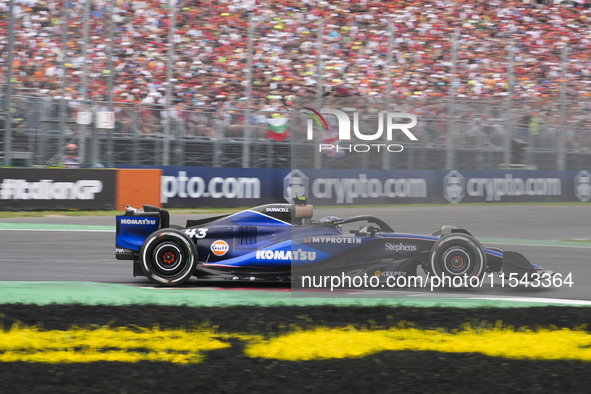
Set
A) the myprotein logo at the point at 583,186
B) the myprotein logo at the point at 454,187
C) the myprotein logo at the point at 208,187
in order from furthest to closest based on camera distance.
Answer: the myprotein logo at the point at 208,187 → the myprotein logo at the point at 583,186 → the myprotein logo at the point at 454,187

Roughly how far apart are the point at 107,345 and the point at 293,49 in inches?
590

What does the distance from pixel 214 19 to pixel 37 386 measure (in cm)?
1637

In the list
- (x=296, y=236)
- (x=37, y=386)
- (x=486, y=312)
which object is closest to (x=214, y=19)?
(x=296, y=236)

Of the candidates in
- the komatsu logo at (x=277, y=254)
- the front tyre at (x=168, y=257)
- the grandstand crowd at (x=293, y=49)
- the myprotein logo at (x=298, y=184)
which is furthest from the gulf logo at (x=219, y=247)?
the grandstand crowd at (x=293, y=49)

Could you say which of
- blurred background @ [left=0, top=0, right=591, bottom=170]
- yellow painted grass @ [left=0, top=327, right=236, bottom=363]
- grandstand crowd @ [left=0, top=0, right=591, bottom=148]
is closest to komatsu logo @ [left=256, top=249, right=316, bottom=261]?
yellow painted grass @ [left=0, top=327, right=236, bottom=363]

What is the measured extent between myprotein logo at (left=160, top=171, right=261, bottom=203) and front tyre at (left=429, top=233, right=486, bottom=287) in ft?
31.3

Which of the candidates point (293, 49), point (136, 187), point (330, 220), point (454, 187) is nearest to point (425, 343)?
point (330, 220)

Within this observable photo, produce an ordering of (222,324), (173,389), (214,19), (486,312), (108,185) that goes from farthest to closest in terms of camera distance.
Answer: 1. (214,19)
2. (108,185)
3. (486,312)
4. (222,324)
5. (173,389)

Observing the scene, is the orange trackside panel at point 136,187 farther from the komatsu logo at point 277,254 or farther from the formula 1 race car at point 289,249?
the komatsu logo at point 277,254

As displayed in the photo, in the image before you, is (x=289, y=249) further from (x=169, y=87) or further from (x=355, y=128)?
(x=169, y=87)

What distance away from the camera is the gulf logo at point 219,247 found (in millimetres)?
6520

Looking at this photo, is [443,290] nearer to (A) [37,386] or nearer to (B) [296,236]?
(B) [296,236]

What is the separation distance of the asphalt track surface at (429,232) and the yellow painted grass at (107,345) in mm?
1858

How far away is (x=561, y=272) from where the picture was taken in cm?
658
